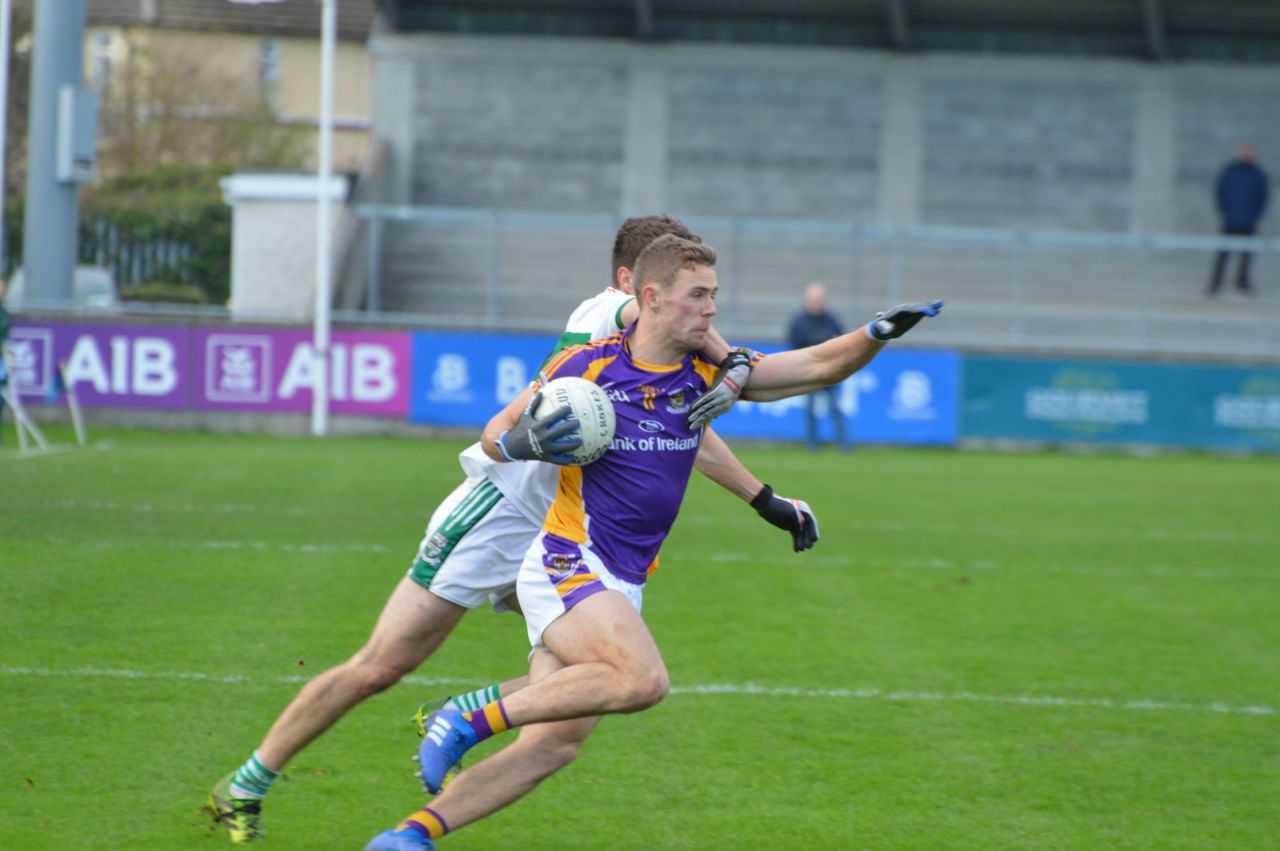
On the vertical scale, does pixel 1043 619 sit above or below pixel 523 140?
below

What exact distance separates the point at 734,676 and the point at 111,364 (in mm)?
15667

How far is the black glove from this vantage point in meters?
5.65

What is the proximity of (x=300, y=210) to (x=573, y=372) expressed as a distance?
21.7 metres

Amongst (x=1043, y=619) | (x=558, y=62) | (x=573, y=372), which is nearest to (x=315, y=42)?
(x=558, y=62)

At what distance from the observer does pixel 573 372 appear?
204 inches

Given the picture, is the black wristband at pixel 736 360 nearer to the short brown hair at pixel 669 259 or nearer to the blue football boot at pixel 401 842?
the short brown hair at pixel 669 259

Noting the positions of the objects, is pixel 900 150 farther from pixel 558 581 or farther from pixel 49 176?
pixel 558 581

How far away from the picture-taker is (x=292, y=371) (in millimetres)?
21922

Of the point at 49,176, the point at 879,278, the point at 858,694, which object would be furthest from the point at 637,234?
the point at 879,278

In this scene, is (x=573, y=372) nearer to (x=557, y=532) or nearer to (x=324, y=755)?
(x=557, y=532)

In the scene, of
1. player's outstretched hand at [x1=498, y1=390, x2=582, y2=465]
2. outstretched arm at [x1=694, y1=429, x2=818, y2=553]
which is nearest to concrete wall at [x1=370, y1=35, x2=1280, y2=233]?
outstretched arm at [x1=694, y1=429, x2=818, y2=553]

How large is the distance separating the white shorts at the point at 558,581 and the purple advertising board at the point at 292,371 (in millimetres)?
17018

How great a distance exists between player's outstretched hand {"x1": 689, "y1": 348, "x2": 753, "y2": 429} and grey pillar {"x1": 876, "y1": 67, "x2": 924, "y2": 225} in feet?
94.1

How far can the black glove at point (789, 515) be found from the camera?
565cm
